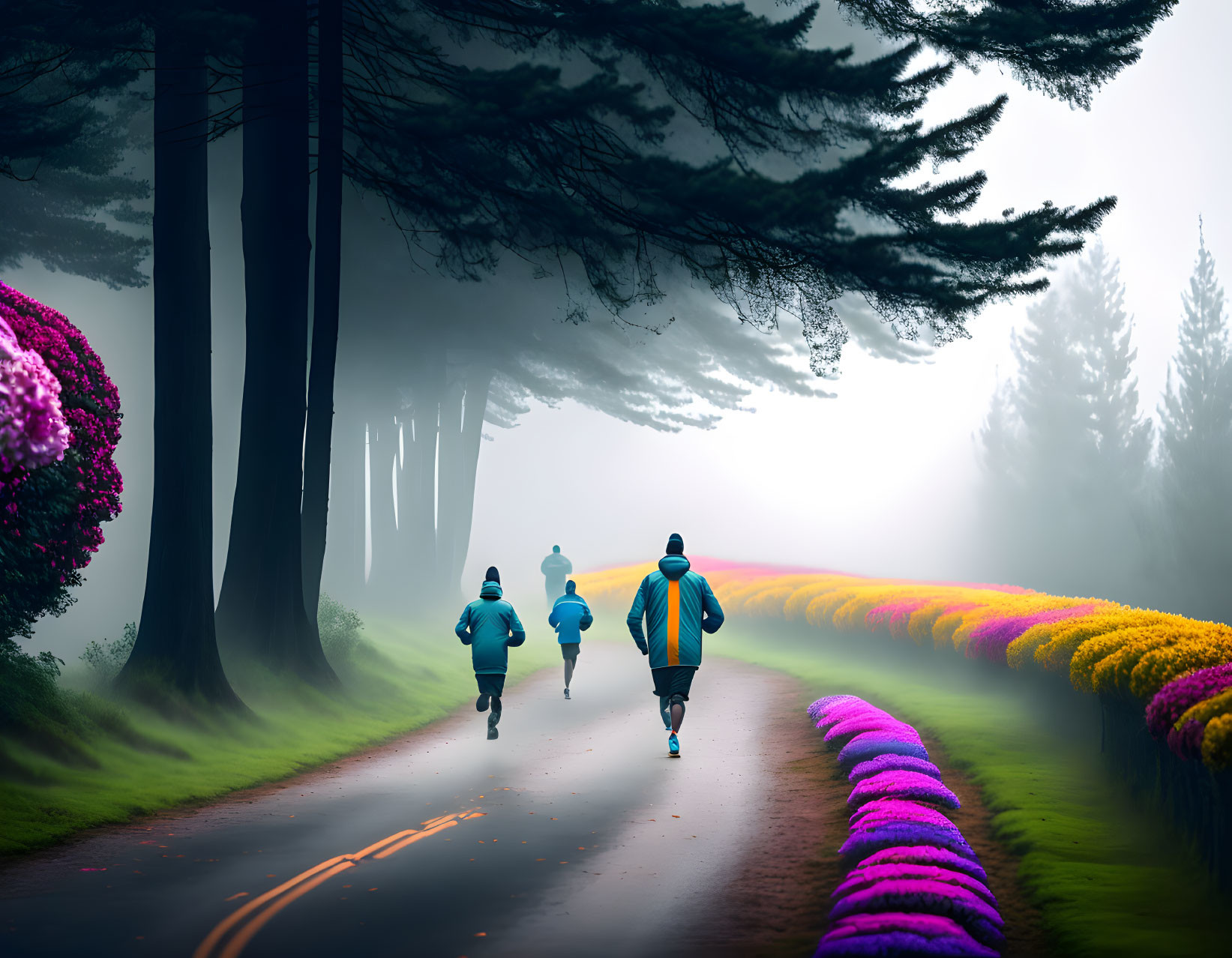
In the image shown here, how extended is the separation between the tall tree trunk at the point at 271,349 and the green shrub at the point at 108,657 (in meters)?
1.31

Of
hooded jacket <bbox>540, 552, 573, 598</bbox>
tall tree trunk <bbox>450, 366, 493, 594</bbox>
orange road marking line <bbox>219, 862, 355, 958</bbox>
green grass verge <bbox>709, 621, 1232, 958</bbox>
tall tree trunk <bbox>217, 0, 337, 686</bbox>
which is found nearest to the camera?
orange road marking line <bbox>219, 862, 355, 958</bbox>

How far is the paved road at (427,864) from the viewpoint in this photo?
20.2 feet

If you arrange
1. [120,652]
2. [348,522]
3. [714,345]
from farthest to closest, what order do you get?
[348,522], [714,345], [120,652]

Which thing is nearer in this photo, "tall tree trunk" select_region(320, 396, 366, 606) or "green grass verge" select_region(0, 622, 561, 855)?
→ "green grass verge" select_region(0, 622, 561, 855)

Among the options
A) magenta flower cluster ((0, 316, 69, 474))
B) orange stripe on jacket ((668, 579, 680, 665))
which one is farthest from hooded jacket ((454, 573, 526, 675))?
magenta flower cluster ((0, 316, 69, 474))

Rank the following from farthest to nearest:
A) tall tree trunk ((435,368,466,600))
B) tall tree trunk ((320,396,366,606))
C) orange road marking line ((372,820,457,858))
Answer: tall tree trunk ((435,368,466,600))
tall tree trunk ((320,396,366,606))
orange road marking line ((372,820,457,858))

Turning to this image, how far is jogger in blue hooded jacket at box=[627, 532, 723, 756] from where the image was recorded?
40.3 feet

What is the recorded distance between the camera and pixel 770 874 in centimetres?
773

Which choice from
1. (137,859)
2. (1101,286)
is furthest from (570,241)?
(1101,286)

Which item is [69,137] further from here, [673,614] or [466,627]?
[673,614]

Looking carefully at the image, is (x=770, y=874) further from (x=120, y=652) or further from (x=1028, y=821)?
(x=120, y=652)

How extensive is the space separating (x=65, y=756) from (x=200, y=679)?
2.71 m

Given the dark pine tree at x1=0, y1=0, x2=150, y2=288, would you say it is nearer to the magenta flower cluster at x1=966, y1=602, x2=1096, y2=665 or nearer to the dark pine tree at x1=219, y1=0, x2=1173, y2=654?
the dark pine tree at x1=219, y1=0, x2=1173, y2=654

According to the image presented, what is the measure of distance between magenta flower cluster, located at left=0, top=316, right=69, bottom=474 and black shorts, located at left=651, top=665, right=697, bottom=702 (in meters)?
6.59
